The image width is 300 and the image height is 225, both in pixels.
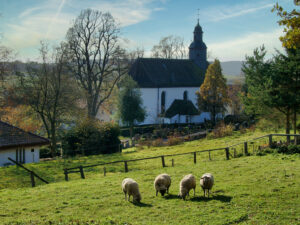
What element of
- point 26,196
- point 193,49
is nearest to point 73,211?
point 26,196

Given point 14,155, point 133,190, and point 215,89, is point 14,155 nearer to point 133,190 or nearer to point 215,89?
point 133,190

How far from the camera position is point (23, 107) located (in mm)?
38125

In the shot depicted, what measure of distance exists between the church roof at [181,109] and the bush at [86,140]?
2528 cm

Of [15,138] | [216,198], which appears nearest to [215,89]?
[15,138]

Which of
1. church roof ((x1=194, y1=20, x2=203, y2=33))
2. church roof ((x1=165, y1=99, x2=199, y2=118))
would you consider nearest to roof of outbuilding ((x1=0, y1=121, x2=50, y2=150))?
church roof ((x1=165, y1=99, x2=199, y2=118))

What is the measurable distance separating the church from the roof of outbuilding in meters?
27.5

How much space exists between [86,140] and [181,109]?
2976cm

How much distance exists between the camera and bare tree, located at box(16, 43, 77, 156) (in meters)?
36.8

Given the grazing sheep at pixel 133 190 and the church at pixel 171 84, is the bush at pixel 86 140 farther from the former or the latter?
the grazing sheep at pixel 133 190

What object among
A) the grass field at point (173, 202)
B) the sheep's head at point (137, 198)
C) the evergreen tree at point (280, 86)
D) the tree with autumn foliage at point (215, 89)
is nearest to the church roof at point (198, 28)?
the tree with autumn foliage at point (215, 89)

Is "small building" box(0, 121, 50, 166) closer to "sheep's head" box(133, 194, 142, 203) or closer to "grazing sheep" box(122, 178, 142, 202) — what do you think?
"grazing sheep" box(122, 178, 142, 202)

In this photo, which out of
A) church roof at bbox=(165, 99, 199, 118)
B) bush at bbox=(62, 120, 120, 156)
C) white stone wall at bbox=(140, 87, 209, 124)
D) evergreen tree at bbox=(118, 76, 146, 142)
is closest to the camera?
bush at bbox=(62, 120, 120, 156)

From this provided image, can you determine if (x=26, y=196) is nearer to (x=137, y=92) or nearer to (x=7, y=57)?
(x=7, y=57)

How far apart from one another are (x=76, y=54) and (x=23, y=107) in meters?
13.5
